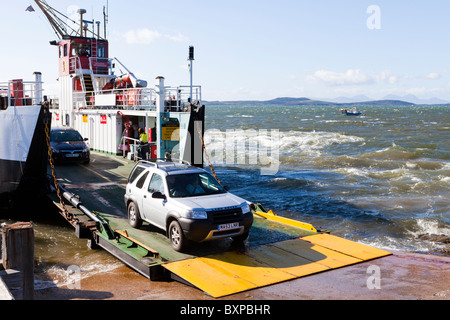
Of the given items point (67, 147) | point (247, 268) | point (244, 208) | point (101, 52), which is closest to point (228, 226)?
point (244, 208)

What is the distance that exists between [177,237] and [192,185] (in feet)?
4.36

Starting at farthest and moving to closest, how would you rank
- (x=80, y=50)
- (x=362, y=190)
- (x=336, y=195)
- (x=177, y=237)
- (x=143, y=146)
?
(x=80, y=50)
(x=362, y=190)
(x=336, y=195)
(x=143, y=146)
(x=177, y=237)

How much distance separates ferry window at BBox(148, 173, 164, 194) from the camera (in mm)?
10293

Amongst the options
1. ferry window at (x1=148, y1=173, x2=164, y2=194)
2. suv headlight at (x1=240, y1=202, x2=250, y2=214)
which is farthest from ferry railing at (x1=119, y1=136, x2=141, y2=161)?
suv headlight at (x1=240, y1=202, x2=250, y2=214)

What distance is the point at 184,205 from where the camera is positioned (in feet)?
30.6

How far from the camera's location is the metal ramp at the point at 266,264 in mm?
8195

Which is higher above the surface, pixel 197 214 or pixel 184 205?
pixel 184 205

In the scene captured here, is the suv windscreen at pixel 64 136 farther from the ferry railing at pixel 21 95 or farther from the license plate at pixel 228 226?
the license plate at pixel 228 226

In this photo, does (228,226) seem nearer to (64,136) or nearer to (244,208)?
(244,208)

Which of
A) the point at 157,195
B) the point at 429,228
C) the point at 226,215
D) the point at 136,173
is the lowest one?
the point at 429,228
